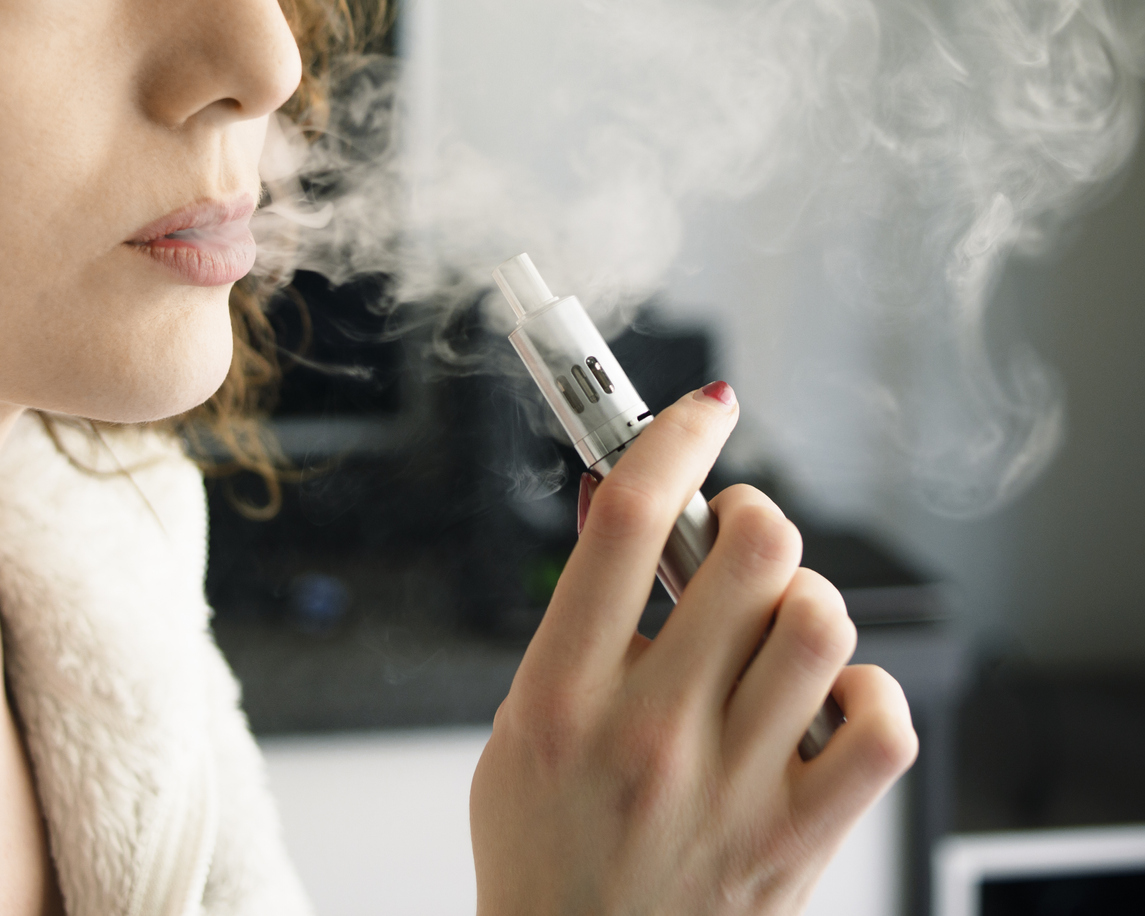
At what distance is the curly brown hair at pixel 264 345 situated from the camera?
0.73 metres

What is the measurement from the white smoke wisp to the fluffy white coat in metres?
0.28

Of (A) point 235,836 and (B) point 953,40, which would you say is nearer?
(A) point 235,836

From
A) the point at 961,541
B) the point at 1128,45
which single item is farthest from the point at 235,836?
the point at 1128,45

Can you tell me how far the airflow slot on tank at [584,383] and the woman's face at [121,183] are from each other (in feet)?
0.54

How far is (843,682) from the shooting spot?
1.19ft

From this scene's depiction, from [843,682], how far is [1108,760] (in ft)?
2.55

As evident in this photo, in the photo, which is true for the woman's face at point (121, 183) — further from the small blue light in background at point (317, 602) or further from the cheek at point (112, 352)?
the small blue light in background at point (317, 602)

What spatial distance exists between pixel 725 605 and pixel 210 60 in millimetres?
299

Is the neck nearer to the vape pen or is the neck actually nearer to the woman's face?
the woman's face

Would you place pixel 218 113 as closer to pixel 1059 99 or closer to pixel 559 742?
pixel 559 742

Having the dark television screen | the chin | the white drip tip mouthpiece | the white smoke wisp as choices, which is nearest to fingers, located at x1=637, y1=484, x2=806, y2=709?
the white drip tip mouthpiece

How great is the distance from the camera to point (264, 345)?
2.48 ft

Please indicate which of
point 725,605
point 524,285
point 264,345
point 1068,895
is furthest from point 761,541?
point 1068,895

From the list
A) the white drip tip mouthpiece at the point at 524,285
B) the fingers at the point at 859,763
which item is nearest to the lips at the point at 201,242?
the white drip tip mouthpiece at the point at 524,285
